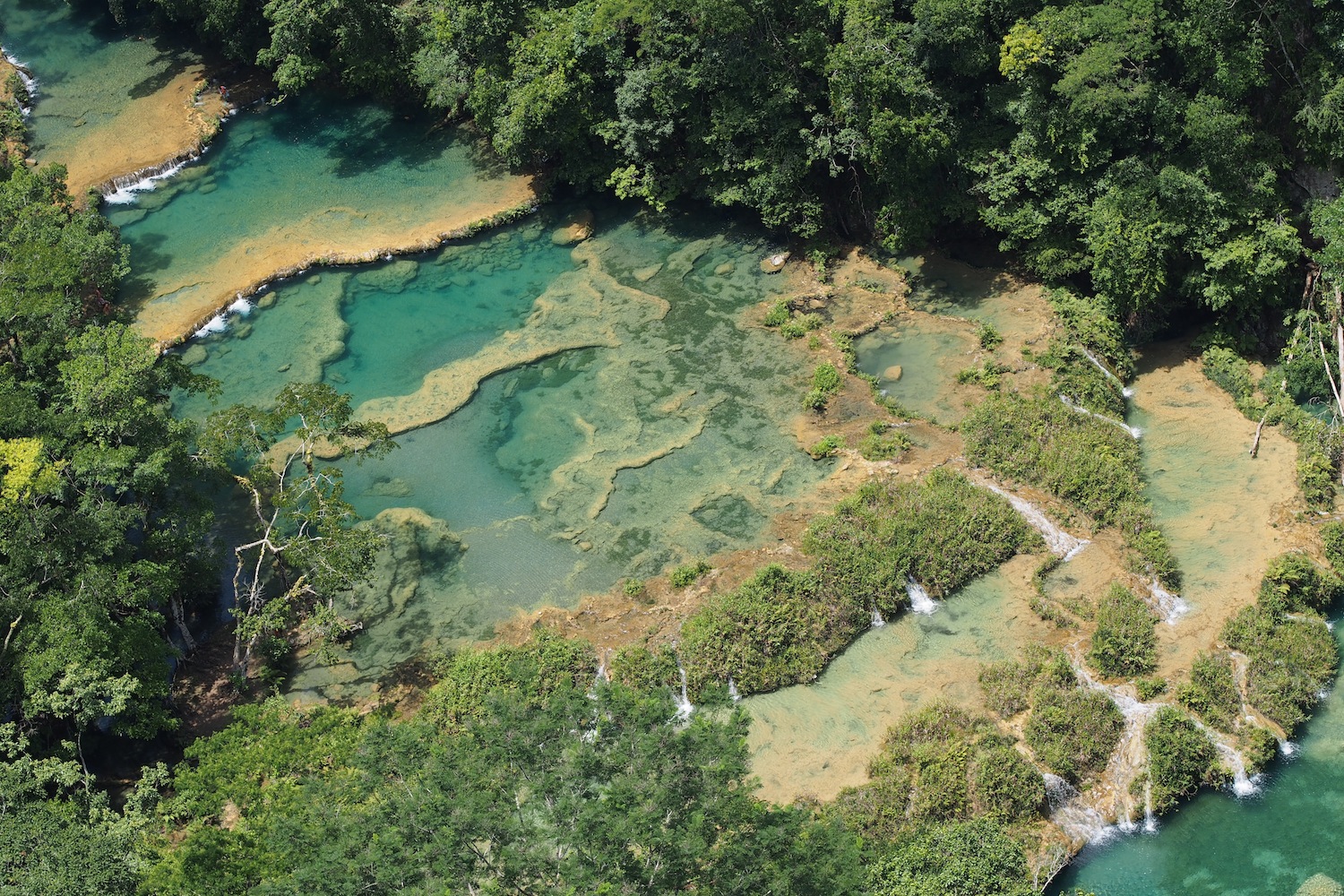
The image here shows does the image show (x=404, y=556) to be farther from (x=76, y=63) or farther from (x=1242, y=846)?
(x=76, y=63)

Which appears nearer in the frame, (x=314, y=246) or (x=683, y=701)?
(x=683, y=701)

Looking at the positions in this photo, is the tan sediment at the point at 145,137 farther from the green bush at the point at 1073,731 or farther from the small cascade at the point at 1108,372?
the green bush at the point at 1073,731

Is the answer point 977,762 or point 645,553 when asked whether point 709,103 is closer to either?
point 645,553

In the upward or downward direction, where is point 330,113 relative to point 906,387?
upward

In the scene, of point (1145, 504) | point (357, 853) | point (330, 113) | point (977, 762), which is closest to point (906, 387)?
point (1145, 504)

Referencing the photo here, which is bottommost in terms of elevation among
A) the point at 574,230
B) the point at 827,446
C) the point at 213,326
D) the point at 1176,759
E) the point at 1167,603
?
the point at 1176,759

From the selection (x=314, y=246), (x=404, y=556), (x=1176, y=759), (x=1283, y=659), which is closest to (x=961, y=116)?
(x=1283, y=659)
